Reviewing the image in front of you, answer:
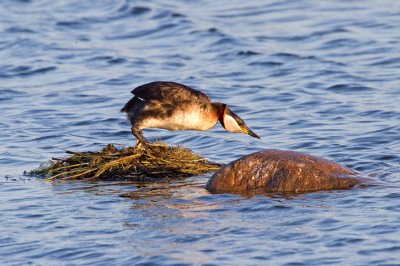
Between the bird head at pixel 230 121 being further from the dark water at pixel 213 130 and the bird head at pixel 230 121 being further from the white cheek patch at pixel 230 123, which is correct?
the dark water at pixel 213 130

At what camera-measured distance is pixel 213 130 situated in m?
14.2

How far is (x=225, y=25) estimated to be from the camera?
2105 cm

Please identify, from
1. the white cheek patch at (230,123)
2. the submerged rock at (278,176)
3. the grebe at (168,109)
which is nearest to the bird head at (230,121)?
the white cheek patch at (230,123)

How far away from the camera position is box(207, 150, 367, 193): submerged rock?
33.5ft

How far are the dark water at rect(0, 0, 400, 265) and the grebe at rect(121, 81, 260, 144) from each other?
2.81ft

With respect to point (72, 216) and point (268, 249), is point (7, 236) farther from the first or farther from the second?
point (268, 249)

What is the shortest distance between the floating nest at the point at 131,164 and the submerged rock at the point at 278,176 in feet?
3.21

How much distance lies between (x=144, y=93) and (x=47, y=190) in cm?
165

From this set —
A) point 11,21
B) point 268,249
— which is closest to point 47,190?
point 268,249

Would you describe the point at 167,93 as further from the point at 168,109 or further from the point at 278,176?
the point at 278,176

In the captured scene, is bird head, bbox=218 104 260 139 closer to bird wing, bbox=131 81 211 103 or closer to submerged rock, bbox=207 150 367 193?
bird wing, bbox=131 81 211 103

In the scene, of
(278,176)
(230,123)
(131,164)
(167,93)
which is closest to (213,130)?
(230,123)

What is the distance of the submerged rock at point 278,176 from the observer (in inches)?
402

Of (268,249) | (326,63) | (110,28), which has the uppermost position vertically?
(110,28)
